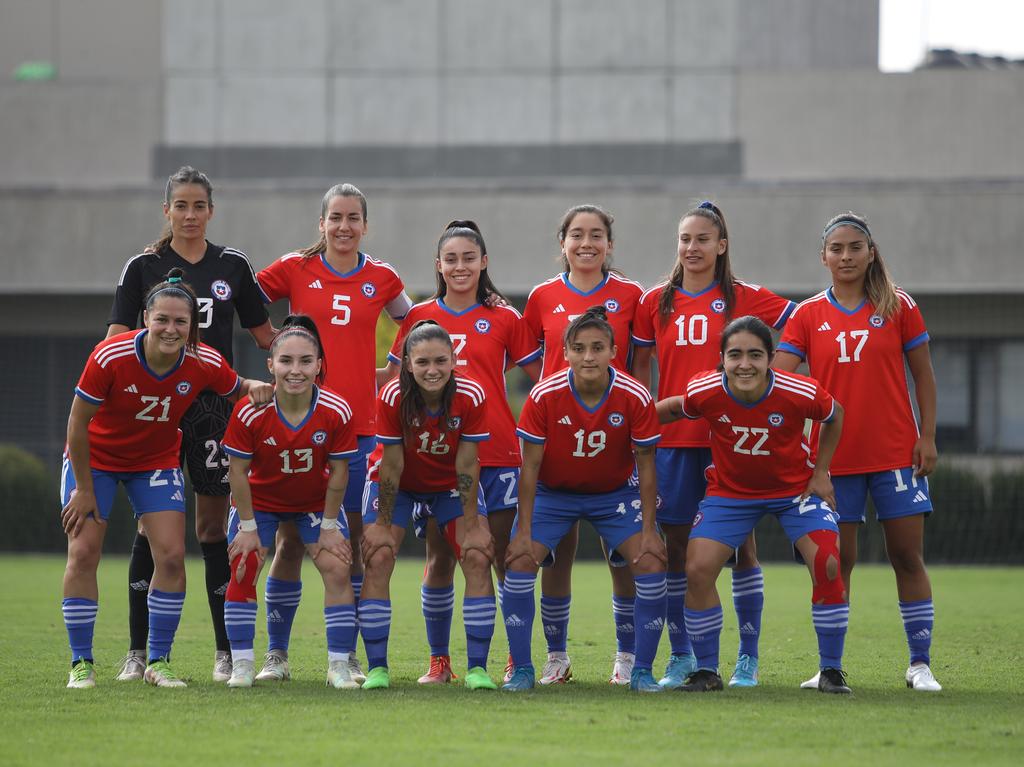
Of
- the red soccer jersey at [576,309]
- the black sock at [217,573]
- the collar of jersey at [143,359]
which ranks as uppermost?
the red soccer jersey at [576,309]

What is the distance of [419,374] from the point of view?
6406 mm

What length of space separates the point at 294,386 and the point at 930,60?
21183 millimetres

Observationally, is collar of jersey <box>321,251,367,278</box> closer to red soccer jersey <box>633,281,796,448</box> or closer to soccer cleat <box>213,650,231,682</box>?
red soccer jersey <box>633,281,796,448</box>

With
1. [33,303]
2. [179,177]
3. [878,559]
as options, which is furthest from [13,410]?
[179,177]

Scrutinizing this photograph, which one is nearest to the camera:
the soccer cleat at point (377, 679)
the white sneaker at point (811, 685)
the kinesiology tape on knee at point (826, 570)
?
the kinesiology tape on knee at point (826, 570)

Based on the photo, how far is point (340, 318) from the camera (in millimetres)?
7062

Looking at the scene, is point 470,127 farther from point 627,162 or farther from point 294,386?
point 294,386

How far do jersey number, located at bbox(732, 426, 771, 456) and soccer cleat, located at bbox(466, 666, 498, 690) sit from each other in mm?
1601

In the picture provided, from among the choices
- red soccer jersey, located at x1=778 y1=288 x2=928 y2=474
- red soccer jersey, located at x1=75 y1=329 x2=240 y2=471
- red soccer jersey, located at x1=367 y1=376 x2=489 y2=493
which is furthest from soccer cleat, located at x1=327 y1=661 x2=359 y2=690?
red soccer jersey, located at x1=778 y1=288 x2=928 y2=474

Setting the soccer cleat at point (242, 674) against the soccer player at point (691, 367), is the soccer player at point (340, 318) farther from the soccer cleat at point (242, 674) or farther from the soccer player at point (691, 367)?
the soccer player at point (691, 367)

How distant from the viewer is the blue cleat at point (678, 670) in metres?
6.57

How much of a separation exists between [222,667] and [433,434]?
1605 millimetres

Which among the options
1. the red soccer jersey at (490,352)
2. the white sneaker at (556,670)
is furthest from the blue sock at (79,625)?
the white sneaker at (556,670)

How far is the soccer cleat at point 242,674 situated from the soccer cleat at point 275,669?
0.29 meters
